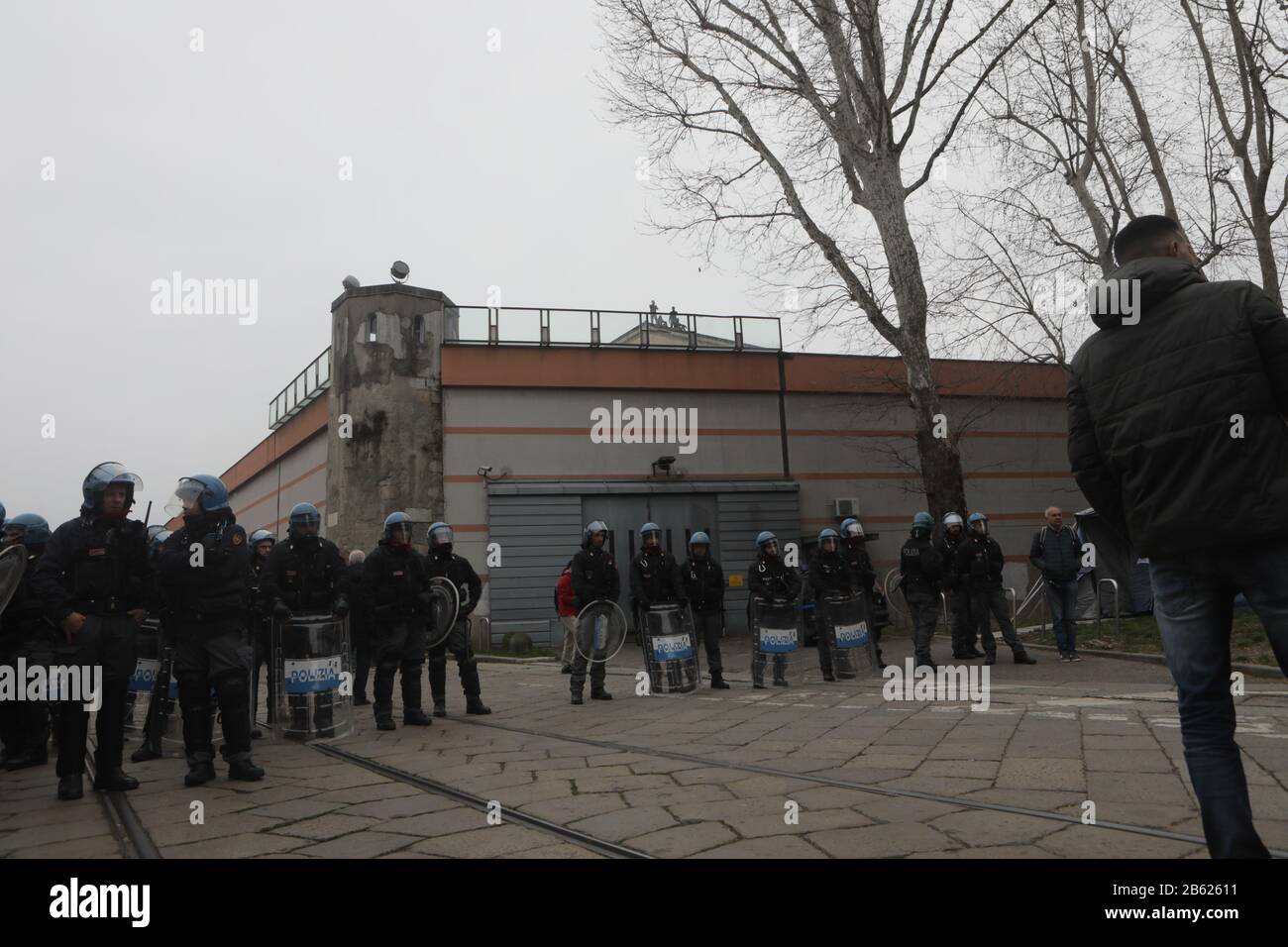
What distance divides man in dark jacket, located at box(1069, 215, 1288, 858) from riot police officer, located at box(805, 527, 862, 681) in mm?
7575

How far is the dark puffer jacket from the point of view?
2646 millimetres

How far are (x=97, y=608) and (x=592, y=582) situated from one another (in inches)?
201

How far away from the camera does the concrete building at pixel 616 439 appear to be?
20094mm

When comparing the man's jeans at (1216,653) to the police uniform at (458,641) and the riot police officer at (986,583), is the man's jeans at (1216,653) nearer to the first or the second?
the police uniform at (458,641)

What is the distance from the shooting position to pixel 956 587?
1140cm

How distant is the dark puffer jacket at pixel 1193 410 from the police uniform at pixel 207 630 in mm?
5266

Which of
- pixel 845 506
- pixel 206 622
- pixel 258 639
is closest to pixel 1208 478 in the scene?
pixel 206 622

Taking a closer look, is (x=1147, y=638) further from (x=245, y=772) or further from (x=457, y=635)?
(x=245, y=772)

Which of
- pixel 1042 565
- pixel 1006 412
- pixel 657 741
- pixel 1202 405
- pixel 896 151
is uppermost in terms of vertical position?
pixel 896 151

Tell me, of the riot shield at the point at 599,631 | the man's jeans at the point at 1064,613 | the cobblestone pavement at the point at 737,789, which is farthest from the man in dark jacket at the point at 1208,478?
the man's jeans at the point at 1064,613
